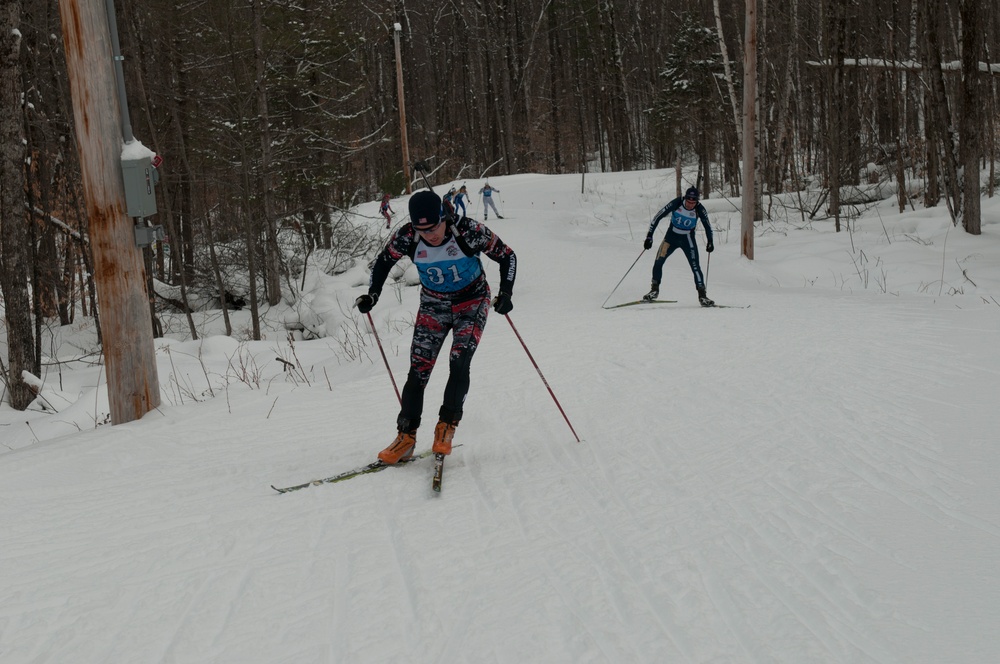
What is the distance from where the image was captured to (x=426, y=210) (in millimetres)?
4637

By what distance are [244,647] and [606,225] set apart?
22.5 m

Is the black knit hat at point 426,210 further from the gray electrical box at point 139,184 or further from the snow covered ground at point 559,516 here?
the gray electrical box at point 139,184

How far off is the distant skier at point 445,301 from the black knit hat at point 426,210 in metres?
0.06

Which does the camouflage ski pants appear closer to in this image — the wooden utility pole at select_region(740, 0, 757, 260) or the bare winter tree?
the bare winter tree

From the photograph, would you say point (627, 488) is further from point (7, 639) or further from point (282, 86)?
point (282, 86)

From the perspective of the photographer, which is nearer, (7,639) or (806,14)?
(7,639)

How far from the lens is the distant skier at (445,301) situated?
16.0 feet

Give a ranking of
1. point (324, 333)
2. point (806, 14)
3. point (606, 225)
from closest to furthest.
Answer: point (324, 333) < point (606, 225) < point (806, 14)

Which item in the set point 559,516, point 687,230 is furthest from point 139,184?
point 687,230

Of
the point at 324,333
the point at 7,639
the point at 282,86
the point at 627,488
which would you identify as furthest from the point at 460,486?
the point at 282,86

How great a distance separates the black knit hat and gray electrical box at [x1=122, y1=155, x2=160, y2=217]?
107 inches

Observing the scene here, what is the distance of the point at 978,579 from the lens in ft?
10.2

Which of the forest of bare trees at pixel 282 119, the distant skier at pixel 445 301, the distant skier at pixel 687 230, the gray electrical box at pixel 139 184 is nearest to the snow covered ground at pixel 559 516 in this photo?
the distant skier at pixel 445 301

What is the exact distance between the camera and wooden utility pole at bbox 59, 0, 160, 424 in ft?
19.6
